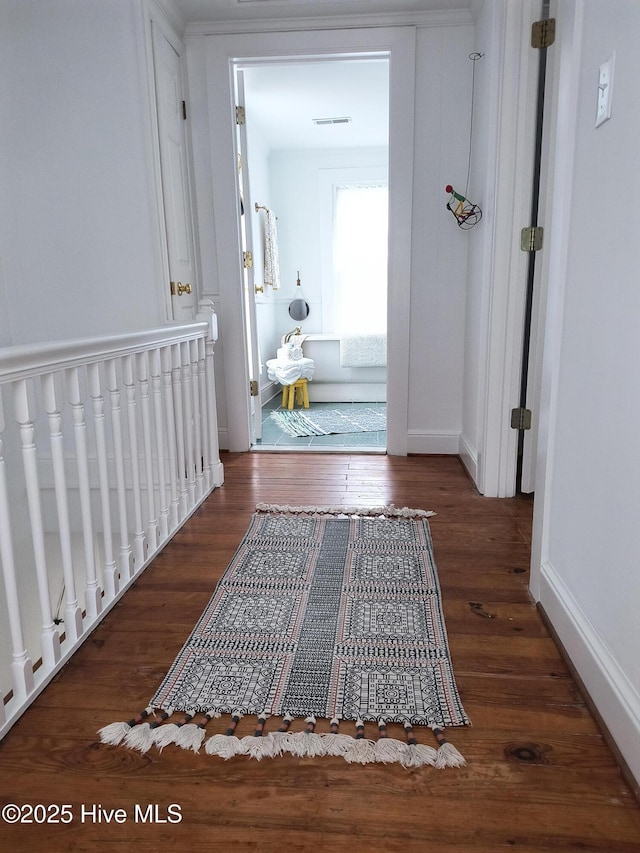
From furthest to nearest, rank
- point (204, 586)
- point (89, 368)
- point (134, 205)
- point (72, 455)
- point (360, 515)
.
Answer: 1. point (72, 455)
2. point (134, 205)
3. point (360, 515)
4. point (204, 586)
5. point (89, 368)

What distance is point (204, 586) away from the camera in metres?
1.84

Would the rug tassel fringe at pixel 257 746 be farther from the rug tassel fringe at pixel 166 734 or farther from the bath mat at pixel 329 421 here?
the bath mat at pixel 329 421

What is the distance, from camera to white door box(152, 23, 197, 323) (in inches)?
107

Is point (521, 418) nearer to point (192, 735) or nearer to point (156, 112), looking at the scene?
point (192, 735)

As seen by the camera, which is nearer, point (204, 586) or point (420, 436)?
point (204, 586)

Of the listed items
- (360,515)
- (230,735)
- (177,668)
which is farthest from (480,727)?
(360,515)

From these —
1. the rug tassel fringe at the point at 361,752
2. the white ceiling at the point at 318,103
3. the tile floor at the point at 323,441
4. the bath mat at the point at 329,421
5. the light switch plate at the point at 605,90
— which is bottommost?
the bath mat at the point at 329,421

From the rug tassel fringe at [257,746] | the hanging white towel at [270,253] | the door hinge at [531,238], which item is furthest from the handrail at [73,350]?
the hanging white towel at [270,253]

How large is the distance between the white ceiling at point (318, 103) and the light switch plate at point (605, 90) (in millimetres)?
2248

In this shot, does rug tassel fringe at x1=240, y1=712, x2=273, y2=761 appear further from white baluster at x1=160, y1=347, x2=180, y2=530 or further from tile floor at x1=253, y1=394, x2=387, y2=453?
tile floor at x1=253, y1=394, x2=387, y2=453

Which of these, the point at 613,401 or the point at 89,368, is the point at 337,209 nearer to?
the point at 89,368

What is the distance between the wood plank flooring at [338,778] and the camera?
97 cm

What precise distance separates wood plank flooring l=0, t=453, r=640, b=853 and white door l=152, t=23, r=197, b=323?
1.70 meters

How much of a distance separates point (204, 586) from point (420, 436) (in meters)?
1.83
